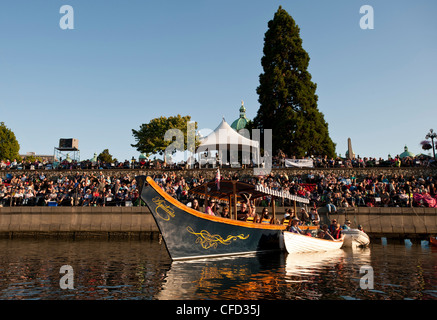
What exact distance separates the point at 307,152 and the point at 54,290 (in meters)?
37.0

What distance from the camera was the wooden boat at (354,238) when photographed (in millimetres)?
19703

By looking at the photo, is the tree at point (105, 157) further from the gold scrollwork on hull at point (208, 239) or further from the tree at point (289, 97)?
the gold scrollwork on hull at point (208, 239)

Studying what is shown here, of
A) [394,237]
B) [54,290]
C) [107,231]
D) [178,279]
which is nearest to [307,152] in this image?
[394,237]

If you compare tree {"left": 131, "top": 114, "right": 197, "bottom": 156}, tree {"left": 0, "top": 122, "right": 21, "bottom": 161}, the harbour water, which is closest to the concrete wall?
the harbour water

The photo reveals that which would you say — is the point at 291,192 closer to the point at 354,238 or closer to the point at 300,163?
the point at 354,238

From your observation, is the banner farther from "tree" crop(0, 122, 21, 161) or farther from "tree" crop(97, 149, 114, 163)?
"tree" crop(97, 149, 114, 163)

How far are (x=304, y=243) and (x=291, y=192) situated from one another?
936 centimetres

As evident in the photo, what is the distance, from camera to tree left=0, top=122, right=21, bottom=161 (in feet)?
214

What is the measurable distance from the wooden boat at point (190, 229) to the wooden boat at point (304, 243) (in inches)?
71.5

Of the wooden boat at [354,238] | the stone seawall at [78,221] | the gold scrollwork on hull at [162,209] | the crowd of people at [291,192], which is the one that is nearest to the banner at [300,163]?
the crowd of people at [291,192]

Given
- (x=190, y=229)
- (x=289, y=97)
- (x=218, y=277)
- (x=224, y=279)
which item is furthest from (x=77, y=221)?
(x=289, y=97)

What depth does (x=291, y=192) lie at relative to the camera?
25.5 meters
